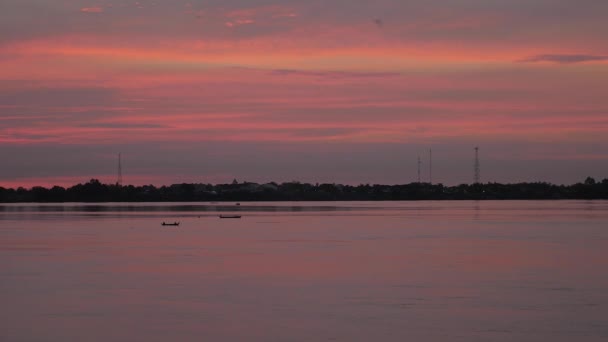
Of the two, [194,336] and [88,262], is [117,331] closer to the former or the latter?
[194,336]

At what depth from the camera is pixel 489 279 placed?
107 ft

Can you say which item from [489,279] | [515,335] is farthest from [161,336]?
[489,279]

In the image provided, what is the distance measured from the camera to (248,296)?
28.4m

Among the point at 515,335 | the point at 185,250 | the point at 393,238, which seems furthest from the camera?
the point at 393,238

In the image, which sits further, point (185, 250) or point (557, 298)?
point (185, 250)

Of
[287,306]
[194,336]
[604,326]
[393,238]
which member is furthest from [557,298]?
[393,238]

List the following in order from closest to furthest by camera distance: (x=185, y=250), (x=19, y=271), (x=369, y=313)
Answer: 1. (x=369, y=313)
2. (x=19, y=271)
3. (x=185, y=250)

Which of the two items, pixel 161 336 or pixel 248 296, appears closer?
pixel 161 336

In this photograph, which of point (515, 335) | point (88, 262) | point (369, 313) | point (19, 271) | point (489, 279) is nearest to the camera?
point (515, 335)

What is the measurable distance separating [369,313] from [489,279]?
9.12 metres

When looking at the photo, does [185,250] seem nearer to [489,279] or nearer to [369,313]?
[489,279]

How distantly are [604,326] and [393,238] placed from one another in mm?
34763

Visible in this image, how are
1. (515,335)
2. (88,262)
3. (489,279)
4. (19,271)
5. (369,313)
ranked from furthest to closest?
(88,262), (19,271), (489,279), (369,313), (515,335)

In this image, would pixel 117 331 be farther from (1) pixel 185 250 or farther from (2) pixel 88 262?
(1) pixel 185 250
